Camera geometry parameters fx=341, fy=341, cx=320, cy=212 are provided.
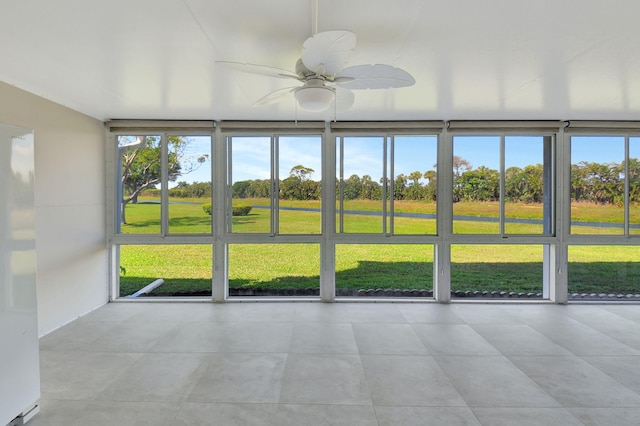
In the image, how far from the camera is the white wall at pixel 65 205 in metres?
3.67

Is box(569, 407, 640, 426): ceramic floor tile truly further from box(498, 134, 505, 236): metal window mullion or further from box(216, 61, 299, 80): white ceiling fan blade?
box(216, 61, 299, 80): white ceiling fan blade

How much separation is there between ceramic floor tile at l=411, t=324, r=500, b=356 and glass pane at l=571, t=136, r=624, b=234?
2572mm

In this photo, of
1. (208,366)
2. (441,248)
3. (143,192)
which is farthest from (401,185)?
(143,192)

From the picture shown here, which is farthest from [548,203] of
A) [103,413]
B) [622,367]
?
[103,413]

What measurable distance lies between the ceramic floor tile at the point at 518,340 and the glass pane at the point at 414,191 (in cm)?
158

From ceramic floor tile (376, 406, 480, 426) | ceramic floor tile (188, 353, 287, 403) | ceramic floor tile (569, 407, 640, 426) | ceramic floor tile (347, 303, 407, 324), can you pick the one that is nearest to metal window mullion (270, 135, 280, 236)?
ceramic floor tile (347, 303, 407, 324)

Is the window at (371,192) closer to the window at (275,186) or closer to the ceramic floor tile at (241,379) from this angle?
the window at (275,186)

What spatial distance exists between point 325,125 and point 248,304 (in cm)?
280

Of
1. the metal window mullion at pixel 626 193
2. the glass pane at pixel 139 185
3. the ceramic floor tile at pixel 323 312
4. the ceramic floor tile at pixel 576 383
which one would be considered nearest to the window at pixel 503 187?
the metal window mullion at pixel 626 193

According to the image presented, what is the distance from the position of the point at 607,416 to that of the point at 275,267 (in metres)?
5.65

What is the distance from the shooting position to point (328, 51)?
1.97m

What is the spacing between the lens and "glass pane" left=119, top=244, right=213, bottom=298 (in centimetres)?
561

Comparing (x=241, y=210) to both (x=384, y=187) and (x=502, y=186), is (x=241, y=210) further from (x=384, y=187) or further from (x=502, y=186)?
(x=502, y=186)

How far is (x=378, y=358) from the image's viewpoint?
320cm
